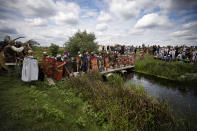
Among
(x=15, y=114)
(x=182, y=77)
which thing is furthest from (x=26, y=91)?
(x=182, y=77)

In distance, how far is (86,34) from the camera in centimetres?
2117

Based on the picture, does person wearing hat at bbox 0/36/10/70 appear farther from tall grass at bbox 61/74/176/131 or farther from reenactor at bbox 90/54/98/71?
reenactor at bbox 90/54/98/71

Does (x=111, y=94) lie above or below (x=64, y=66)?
below

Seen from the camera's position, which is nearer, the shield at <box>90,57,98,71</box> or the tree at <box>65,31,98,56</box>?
the shield at <box>90,57,98,71</box>

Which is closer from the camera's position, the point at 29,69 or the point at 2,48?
the point at 29,69

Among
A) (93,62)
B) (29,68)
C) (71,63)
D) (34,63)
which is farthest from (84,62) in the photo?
(29,68)

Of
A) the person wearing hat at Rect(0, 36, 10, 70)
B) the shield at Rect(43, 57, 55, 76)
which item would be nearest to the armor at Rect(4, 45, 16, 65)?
the person wearing hat at Rect(0, 36, 10, 70)

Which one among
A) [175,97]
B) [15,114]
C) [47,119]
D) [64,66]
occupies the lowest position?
[175,97]

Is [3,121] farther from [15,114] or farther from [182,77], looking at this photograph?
[182,77]

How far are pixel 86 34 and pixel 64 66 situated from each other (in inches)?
590

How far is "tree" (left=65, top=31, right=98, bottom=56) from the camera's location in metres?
18.8

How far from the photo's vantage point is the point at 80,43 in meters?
18.8

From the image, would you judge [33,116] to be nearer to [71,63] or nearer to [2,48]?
[71,63]

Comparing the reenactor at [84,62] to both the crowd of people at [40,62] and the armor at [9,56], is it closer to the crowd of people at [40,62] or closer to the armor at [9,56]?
the crowd of people at [40,62]
